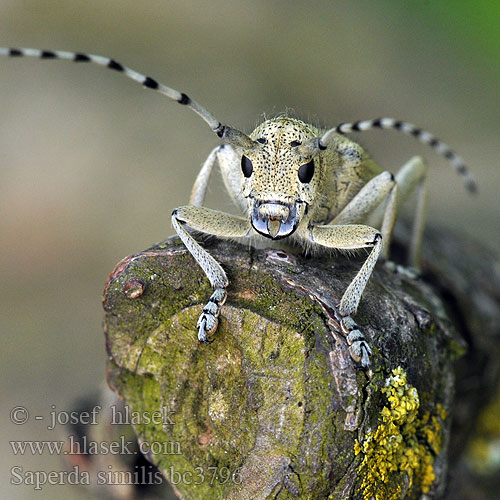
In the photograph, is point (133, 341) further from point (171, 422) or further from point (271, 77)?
point (271, 77)

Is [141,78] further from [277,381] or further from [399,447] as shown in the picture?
[399,447]

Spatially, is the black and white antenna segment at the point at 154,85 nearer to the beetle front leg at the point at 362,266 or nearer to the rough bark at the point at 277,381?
the beetle front leg at the point at 362,266

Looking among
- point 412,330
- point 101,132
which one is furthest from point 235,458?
point 101,132

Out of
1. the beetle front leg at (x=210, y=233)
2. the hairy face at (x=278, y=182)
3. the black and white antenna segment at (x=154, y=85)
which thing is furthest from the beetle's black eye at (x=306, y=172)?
the beetle front leg at (x=210, y=233)

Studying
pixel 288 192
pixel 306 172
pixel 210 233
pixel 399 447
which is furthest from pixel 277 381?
pixel 306 172

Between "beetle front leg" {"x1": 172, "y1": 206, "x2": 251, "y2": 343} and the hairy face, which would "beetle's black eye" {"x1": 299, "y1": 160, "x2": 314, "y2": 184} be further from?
"beetle front leg" {"x1": 172, "y1": 206, "x2": 251, "y2": 343}
